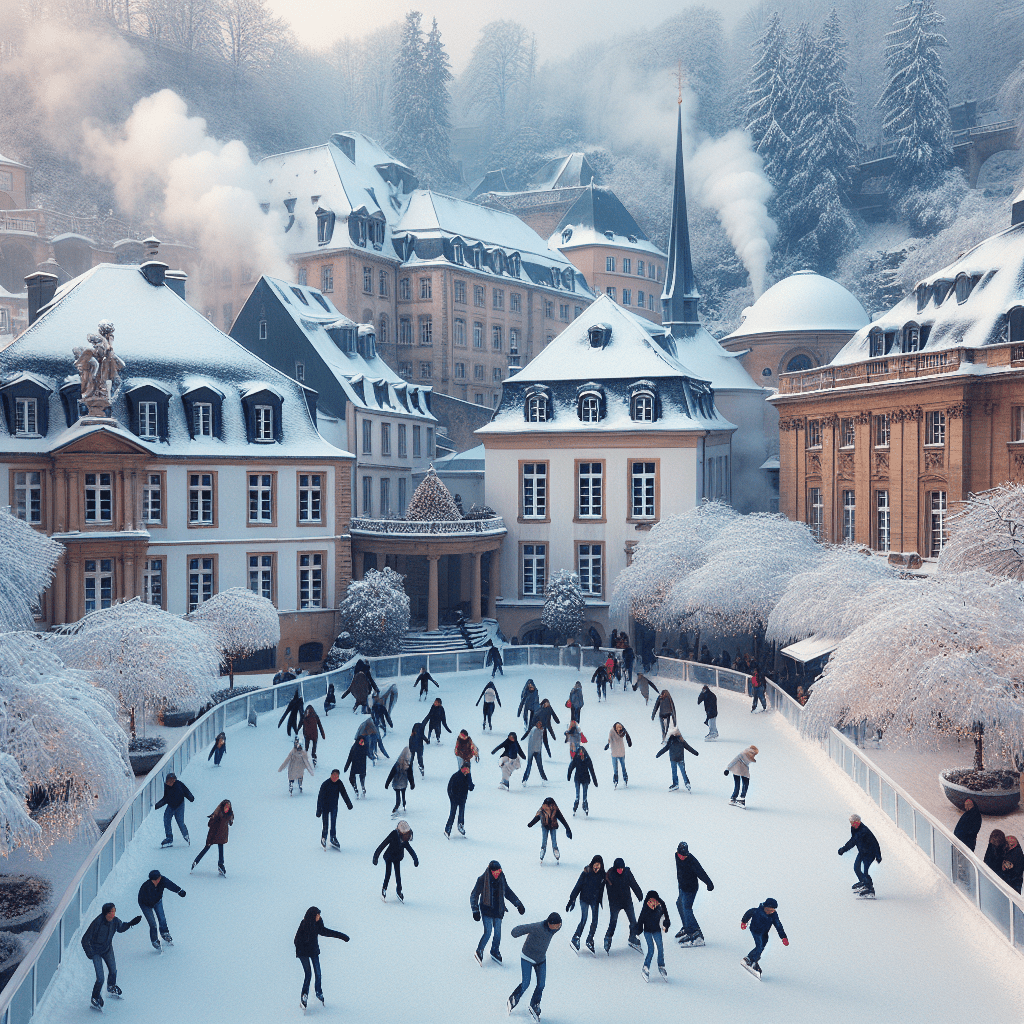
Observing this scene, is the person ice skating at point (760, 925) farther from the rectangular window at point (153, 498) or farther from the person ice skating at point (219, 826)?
the rectangular window at point (153, 498)

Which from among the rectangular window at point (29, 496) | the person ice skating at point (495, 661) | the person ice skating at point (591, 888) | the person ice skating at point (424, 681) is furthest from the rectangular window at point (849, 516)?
the person ice skating at point (591, 888)

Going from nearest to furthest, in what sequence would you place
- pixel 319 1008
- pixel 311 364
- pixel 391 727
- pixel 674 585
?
pixel 319 1008 → pixel 391 727 → pixel 674 585 → pixel 311 364

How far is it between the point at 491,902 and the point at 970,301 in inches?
1304

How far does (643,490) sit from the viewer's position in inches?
1742

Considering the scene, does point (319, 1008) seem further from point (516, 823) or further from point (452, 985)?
point (516, 823)

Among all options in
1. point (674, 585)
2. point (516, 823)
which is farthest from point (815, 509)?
point (516, 823)

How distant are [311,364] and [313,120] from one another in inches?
2693

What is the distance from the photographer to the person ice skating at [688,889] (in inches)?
533

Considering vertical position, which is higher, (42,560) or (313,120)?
(313,120)

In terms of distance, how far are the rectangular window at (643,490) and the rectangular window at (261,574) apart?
15.0 m

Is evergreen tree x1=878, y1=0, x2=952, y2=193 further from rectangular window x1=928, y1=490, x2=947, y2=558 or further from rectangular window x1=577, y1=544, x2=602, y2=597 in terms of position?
rectangular window x1=577, y1=544, x2=602, y2=597

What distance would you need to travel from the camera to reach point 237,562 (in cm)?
3941

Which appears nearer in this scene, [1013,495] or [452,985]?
[452,985]

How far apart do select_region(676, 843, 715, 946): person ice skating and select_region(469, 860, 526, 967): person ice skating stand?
7.12 ft
